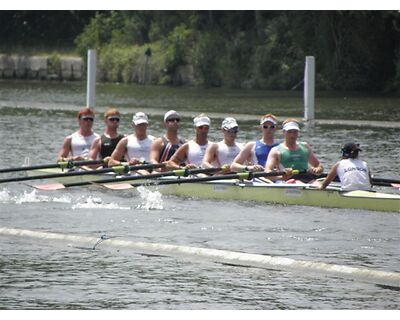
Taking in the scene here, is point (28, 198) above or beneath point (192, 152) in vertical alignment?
beneath

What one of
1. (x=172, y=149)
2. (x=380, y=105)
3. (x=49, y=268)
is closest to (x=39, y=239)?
(x=49, y=268)

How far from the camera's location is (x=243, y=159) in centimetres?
1958

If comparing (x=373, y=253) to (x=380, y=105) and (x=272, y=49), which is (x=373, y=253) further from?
(x=272, y=49)

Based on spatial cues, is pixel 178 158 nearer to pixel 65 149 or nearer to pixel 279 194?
pixel 279 194

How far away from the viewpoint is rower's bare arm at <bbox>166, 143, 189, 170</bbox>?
2023 centimetres

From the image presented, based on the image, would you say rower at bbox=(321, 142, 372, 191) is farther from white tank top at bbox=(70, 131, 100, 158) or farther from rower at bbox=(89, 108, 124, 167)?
white tank top at bbox=(70, 131, 100, 158)

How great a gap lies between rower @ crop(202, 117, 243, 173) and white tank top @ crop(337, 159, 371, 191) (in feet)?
7.82

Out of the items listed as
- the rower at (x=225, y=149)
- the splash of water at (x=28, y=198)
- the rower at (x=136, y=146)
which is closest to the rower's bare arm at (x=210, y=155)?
the rower at (x=225, y=149)

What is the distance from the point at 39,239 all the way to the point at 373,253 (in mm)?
4203

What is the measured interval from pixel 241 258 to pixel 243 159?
5.19 m

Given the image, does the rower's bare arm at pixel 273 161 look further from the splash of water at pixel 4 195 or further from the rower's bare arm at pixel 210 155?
the splash of water at pixel 4 195

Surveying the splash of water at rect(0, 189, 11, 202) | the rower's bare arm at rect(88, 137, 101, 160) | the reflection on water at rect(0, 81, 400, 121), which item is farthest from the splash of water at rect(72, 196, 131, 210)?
the reflection on water at rect(0, 81, 400, 121)

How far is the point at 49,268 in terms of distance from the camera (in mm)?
14312

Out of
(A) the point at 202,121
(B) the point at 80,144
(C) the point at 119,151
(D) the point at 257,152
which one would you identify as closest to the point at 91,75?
(B) the point at 80,144
